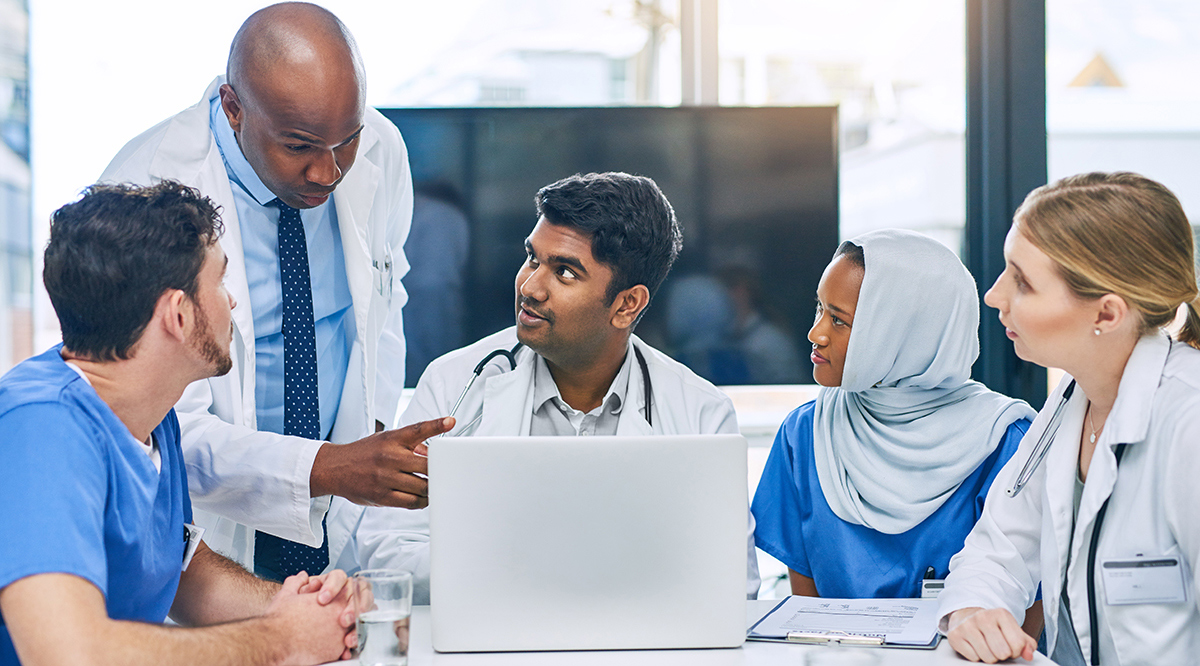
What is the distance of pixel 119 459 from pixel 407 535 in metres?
0.68

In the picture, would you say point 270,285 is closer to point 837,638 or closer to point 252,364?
point 252,364

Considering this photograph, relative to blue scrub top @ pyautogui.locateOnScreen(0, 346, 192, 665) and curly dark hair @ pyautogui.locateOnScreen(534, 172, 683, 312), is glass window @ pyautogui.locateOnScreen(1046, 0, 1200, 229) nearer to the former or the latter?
curly dark hair @ pyautogui.locateOnScreen(534, 172, 683, 312)

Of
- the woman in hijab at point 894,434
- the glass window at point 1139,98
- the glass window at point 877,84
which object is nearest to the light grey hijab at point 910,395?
the woman in hijab at point 894,434

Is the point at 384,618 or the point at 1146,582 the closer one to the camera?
the point at 384,618

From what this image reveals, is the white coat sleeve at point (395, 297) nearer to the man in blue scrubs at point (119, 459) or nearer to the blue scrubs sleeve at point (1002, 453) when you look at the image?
the man in blue scrubs at point (119, 459)

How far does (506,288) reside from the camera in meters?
2.56

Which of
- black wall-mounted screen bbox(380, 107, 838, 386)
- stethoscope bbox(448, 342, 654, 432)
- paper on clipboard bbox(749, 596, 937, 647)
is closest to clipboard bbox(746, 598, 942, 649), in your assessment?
paper on clipboard bbox(749, 596, 937, 647)

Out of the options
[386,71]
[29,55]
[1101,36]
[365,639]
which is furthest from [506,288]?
[1101,36]

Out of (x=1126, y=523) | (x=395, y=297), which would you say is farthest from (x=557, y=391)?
(x=1126, y=523)

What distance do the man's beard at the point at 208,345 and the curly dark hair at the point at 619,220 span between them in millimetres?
825

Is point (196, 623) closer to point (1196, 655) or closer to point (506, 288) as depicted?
point (506, 288)

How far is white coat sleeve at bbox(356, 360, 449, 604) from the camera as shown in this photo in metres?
1.67

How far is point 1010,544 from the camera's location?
1482 millimetres

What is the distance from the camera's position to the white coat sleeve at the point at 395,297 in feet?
7.13
